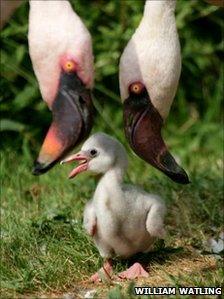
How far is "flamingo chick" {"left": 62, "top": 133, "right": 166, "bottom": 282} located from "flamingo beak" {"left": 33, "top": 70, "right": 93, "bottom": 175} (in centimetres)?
25

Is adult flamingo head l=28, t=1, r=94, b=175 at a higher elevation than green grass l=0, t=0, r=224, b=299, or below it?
higher

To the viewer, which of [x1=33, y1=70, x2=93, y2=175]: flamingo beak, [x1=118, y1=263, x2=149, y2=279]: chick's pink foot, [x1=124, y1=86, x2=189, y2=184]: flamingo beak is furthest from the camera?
[x1=118, y1=263, x2=149, y2=279]: chick's pink foot

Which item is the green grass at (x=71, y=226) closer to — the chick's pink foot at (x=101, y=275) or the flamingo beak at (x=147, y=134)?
the chick's pink foot at (x=101, y=275)

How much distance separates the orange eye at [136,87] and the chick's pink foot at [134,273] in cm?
72

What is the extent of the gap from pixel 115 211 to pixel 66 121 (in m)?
0.46

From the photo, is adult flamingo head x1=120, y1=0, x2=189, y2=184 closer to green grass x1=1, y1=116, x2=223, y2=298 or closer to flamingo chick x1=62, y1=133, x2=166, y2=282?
flamingo chick x1=62, y1=133, x2=166, y2=282

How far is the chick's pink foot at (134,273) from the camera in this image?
421 centimetres

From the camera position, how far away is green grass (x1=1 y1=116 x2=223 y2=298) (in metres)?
4.15

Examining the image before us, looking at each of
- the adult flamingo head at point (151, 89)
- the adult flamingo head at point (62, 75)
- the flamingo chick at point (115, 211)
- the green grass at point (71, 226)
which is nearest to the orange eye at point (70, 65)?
the adult flamingo head at point (62, 75)

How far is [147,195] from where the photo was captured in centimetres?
431

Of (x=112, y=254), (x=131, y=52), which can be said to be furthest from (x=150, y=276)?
(x=131, y=52)

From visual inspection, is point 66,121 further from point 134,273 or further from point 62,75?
point 134,273

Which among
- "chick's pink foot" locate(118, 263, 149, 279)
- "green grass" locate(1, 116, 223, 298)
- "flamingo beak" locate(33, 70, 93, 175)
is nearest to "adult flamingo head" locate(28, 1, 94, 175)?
"flamingo beak" locate(33, 70, 93, 175)

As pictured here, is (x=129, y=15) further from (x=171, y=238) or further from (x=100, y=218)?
(x=100, y=218)
